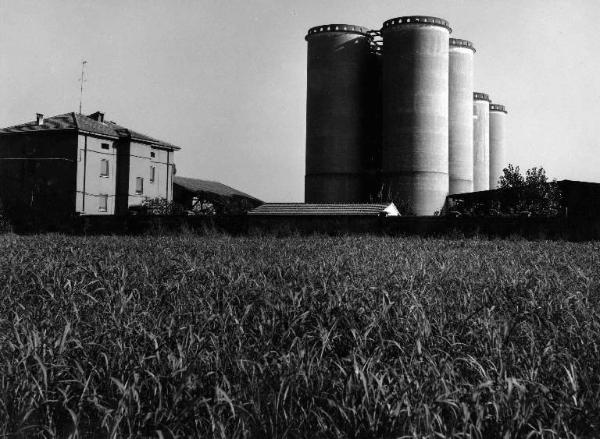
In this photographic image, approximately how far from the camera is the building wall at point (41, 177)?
43.3 m

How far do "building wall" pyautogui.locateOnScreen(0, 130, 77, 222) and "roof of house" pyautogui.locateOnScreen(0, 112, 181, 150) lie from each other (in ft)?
1.46

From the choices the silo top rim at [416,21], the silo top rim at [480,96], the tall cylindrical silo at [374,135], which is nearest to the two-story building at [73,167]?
the tall cylindrical silo at [374,135]

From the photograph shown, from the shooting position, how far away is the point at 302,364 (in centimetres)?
312

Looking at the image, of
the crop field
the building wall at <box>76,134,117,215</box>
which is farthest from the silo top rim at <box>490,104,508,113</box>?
the crop field

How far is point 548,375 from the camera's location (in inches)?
129

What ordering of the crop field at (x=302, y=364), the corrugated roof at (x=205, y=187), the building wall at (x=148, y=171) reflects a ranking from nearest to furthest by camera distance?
the crop field at (x=302, y=364) < the building wall at (x=148, y=171) < the corrugated roof at (x=205, y=187)

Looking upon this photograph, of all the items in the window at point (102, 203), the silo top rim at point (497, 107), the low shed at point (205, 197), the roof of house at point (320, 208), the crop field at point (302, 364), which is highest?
the silo top rim at point (497, 107)

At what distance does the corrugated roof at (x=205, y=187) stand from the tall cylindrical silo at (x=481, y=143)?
18.7m

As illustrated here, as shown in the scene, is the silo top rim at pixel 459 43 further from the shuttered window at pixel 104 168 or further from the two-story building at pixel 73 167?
the shuttered window at pixel 104 168

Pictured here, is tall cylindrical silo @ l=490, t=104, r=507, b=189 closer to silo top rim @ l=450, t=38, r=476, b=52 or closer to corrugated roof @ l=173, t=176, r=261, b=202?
silo top rim @ l=450, t=38, r=476, b=52

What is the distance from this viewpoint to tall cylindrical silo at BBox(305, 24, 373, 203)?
1695 inches

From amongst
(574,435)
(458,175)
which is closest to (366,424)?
(574,435)

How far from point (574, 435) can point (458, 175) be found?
1861 inches

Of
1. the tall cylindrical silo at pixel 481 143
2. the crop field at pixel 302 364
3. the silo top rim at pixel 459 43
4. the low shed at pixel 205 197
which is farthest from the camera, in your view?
the tall cylindrical silo at pixel 481 143
